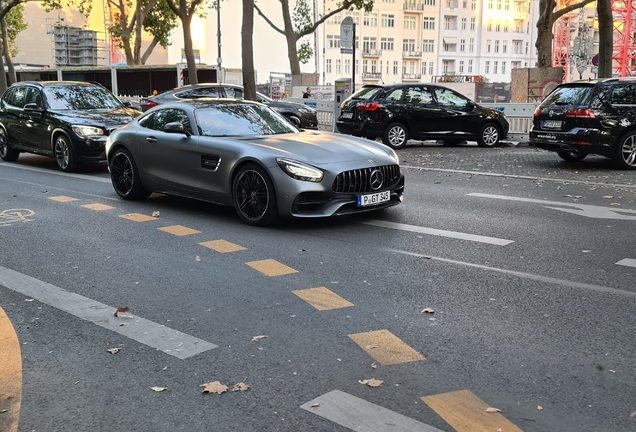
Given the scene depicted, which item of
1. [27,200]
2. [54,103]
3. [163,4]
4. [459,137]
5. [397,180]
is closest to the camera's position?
[397,180]

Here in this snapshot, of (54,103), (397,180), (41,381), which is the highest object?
(54,103)

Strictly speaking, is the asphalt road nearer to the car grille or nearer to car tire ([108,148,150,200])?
the car grille

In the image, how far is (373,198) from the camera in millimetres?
8109

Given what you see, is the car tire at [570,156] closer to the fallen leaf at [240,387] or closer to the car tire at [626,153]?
the car tire at [626,153]

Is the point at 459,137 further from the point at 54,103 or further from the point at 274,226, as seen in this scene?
the point at 274,226

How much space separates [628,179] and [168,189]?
25.5ft

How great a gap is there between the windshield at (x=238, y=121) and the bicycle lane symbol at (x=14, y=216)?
2.39 metres

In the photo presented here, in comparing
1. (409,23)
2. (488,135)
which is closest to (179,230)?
(488,135)

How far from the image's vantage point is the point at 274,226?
8.10m

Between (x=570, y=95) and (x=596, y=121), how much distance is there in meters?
0.82

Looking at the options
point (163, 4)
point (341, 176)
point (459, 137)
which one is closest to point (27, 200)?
point (341, 176)

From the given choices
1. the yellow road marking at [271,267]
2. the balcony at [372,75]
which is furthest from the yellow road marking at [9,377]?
the balcony at [372,75]

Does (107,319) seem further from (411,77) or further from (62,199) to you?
(411,77)

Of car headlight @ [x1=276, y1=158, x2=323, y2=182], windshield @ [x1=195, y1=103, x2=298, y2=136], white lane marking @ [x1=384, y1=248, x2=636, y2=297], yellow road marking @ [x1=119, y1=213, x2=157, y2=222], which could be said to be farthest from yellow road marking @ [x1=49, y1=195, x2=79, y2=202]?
white lane marking @ [x1=384, y1=248, x2=636, y2=297]
